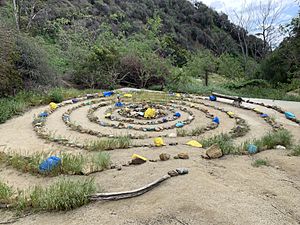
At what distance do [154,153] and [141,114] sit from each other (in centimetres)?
396

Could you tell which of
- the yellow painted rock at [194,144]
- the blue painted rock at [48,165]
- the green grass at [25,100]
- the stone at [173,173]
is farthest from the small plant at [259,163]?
the green grass at [25,100]

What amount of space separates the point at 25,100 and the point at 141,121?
511 cm

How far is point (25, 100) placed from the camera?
1176 centimetres

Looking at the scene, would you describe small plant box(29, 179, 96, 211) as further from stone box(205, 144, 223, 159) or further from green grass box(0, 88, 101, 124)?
green grass box(0, 88, 101, 124)

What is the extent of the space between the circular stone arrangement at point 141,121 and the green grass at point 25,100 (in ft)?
2.20

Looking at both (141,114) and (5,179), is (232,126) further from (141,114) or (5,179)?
(5,179)

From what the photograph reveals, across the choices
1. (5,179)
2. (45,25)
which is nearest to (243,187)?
(5,179)

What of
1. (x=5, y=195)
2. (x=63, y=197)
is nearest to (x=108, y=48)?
(x=5, y=195)

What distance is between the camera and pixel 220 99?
13.4 meters

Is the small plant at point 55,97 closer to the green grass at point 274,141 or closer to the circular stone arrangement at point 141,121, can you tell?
the circular stone arrangement at point 141,121

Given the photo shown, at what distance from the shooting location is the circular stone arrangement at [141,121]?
8.12 metres

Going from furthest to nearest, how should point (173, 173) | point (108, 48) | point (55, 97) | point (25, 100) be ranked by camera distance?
point (108, 48), point (55, 97), point (25, 100), point (173, 173)

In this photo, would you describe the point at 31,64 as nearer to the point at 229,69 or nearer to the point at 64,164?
the point at 64,164

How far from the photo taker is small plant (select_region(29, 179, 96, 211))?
11.2 feet
